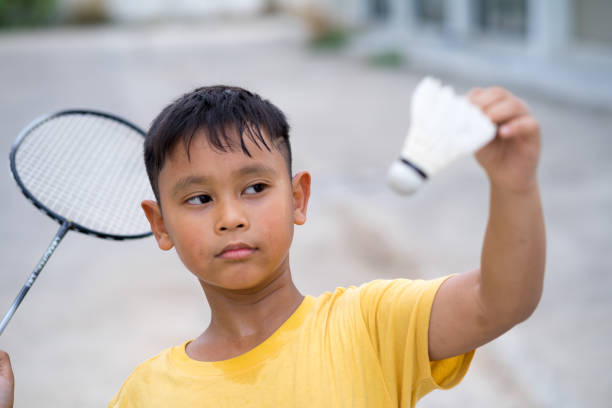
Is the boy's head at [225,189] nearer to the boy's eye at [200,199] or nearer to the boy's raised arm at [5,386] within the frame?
the boy's eye at [200,199]

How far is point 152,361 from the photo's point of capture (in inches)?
61.0

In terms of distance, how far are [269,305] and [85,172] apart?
0.85 metres

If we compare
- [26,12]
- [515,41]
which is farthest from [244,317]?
[26,12]

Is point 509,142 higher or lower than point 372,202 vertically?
higher

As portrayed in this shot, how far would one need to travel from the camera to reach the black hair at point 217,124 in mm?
1443

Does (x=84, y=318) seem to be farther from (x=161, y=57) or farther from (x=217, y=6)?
(x=217, y=6)

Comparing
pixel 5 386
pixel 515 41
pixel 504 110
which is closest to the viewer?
pixel 504 110

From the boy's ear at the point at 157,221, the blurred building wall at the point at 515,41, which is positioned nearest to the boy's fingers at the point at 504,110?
the boy's ear at the point at 157,221

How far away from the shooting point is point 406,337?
1.37 m

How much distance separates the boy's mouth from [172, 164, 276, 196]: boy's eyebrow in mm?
136

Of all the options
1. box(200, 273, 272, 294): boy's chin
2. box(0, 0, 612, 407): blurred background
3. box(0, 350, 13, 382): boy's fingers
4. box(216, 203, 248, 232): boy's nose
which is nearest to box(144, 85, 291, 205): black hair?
box(216, 203, 248, 232): boy's nose

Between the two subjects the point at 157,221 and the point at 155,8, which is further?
the point at 155,8

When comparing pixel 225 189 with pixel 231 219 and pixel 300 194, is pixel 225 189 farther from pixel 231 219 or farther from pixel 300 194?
pixel 300 194

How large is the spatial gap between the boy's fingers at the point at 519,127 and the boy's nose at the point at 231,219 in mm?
503
